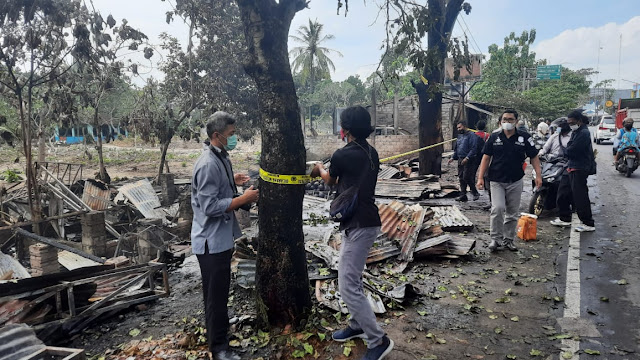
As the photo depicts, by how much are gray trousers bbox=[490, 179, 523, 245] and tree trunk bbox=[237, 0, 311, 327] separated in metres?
3.62

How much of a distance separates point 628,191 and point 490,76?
3285cm

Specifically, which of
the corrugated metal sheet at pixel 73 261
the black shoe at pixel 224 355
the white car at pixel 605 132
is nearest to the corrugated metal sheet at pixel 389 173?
the corrugated metal sheet at pixel 73 261

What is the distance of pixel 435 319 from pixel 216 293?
2145 mm

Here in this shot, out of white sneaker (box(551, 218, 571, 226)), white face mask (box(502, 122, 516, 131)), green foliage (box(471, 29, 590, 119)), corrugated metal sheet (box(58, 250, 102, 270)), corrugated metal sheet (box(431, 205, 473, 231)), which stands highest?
green foliage (box(471, 29, 590, 119))

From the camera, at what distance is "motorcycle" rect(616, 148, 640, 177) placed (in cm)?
1240

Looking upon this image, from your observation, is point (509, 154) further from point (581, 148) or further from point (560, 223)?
point (560, 223)

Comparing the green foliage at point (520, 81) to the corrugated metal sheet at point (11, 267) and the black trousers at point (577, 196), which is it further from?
the corrugated metal sheet at point (11, 267)

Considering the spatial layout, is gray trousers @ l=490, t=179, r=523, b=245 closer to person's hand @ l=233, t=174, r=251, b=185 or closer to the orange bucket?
the orange bucket

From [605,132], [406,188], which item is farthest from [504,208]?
[605,132]

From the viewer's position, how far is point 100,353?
379 centimetres

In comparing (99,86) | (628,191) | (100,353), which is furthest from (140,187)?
(628,191)

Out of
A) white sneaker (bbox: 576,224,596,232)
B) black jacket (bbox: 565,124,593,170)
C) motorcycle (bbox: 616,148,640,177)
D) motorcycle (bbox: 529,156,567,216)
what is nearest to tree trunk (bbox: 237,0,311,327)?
black jacket (bbox: 565,124,593,170)

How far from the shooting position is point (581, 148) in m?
6.58

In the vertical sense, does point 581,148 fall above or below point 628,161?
above
